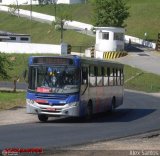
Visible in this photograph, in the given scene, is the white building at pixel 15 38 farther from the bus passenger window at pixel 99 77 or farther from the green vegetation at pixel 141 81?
the bus passenger window at pixel 99 77

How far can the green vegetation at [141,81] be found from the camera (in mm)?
57688

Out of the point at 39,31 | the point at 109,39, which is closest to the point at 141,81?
the point at 109,39

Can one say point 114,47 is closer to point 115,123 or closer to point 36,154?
point 115,123

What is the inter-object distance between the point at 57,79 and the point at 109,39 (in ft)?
169

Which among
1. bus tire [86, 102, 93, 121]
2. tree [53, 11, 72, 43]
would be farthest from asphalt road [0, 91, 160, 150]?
tree [53, 11, 72, 43]

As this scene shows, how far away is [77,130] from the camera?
2355 cm

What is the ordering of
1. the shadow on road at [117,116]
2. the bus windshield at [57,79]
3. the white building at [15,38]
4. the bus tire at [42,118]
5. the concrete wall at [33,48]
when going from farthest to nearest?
1. the white building at [15,38]
2. the concrete wall at [33,48]
3. the shadow on road at [117,116]
4. the bus tire at [42,118]
5. the bus windshield at [57,79]

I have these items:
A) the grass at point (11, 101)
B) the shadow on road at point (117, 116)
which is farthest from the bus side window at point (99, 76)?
the grass at point (11, 101)

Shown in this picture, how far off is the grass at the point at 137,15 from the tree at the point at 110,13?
8229mm

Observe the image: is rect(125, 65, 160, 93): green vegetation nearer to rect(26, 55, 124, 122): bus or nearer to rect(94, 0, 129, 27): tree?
rect(94, 0, 129, 27): tree

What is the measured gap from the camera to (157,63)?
70.9 metres

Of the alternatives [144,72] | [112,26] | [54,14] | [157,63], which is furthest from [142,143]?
[54,14]

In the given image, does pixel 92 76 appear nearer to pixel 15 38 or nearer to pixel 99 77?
pixel 99 77

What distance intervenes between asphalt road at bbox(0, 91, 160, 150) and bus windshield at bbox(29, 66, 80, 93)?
4.72 ft
